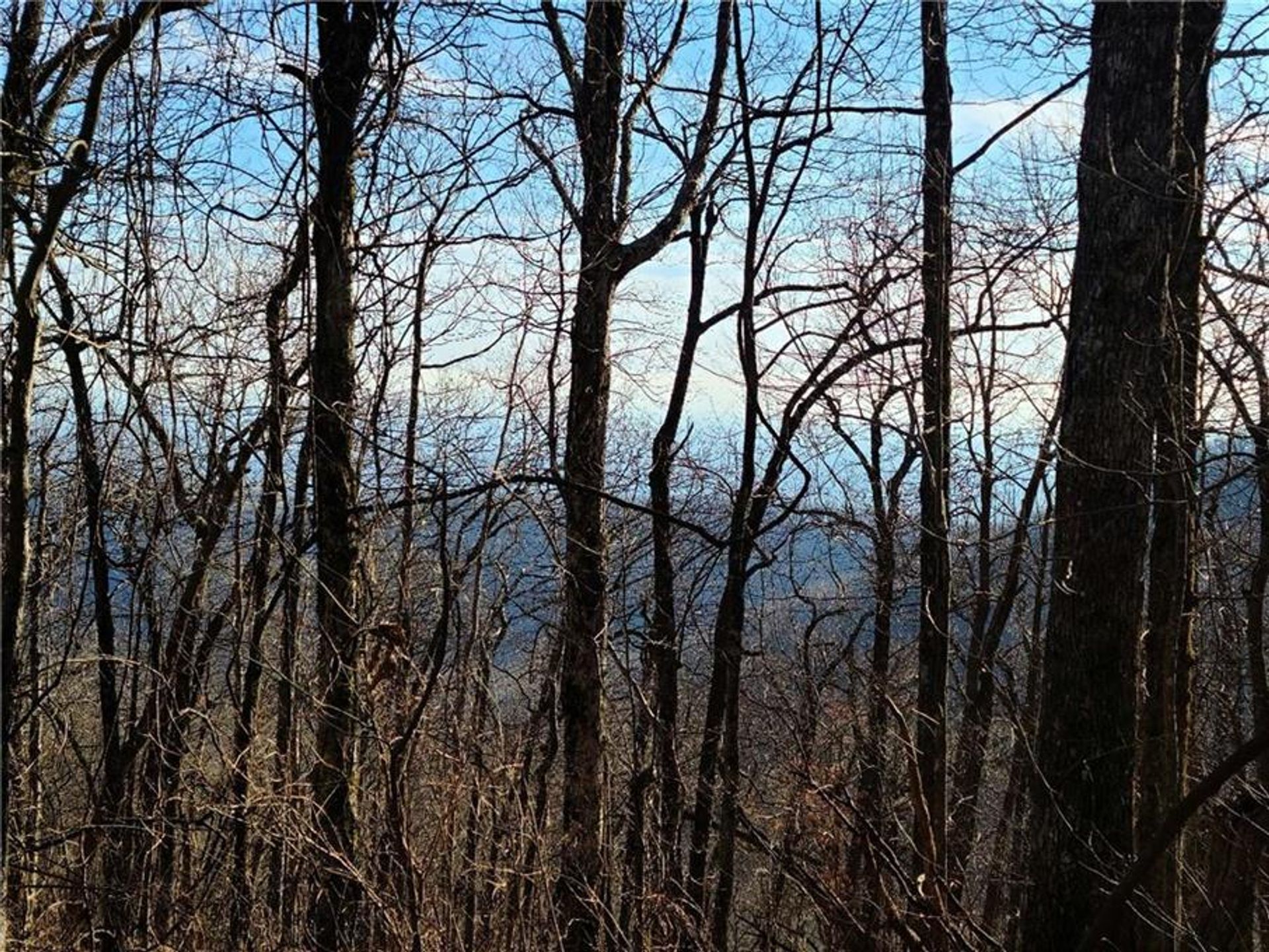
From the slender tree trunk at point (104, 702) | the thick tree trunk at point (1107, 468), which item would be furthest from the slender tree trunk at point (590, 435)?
the thick tree trunk at point (1107, 468)

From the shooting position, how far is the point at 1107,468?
5.03 meters

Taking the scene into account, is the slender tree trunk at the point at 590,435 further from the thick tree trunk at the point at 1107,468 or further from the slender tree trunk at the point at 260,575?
the thick tree trunk at the point at 1107,468

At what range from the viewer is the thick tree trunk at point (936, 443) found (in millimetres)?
6633

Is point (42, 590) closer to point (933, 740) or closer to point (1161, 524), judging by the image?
point (933, 740)

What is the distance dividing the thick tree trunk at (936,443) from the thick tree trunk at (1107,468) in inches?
36.3

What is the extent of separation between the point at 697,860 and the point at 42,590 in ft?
19.7

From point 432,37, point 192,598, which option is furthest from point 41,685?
point 432,37

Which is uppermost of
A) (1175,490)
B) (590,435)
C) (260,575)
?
(590,435)

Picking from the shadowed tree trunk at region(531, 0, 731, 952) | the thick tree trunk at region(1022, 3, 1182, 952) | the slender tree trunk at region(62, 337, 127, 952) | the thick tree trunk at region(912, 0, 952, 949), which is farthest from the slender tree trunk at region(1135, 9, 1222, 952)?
the slender tree trunk at region(62, 337, 127, 952)

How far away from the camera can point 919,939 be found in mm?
4707

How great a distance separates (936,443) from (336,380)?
4216mm

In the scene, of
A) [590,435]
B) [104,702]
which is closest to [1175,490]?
[590,435]

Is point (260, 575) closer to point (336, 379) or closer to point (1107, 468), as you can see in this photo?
point (336, 379)

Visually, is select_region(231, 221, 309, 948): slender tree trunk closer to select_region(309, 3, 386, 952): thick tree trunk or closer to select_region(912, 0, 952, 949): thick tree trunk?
select_region(309, 3, 386, 952): thick tree trunk
